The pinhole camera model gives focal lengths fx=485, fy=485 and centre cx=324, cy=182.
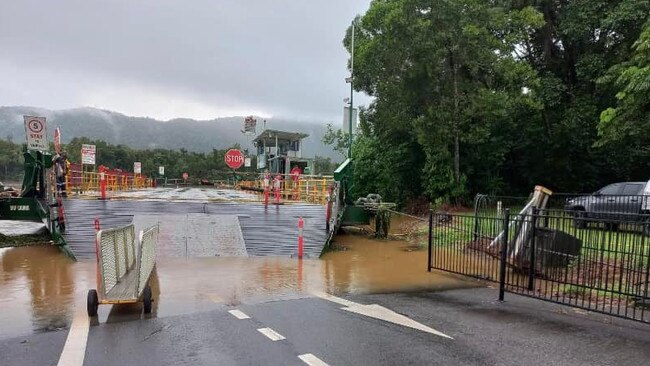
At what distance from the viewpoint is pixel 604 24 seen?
2134 cm

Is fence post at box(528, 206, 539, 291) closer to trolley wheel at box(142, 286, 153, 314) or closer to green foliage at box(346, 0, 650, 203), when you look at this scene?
trolley wheel at box(142, 286, 153, 314)

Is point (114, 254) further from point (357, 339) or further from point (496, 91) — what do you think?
point (496, 91)

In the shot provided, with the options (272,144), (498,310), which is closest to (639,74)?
(498,310)

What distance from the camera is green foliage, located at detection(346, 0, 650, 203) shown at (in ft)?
72.5

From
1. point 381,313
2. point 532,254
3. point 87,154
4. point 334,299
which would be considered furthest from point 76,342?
point 87,154

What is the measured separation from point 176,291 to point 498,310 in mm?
5115

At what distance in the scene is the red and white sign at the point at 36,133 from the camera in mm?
12820

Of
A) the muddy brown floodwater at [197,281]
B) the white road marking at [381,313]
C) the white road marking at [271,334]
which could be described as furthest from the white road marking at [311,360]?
the muddy brown floodwater at [197,281]

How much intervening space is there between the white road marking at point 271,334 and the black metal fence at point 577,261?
3.76m

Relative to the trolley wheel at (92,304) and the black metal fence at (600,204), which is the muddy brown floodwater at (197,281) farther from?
the black metal fence at (600,204)

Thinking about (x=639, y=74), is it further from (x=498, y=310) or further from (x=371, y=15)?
(x=371, y=15)

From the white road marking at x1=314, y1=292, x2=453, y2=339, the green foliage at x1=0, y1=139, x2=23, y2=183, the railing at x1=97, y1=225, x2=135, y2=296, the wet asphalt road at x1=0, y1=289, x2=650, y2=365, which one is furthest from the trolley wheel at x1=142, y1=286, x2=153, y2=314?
the green foliage at x1=0, y1=139, x2=23, y2=183

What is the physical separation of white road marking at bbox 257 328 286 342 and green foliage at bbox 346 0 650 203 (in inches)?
661

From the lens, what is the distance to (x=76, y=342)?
544cm
